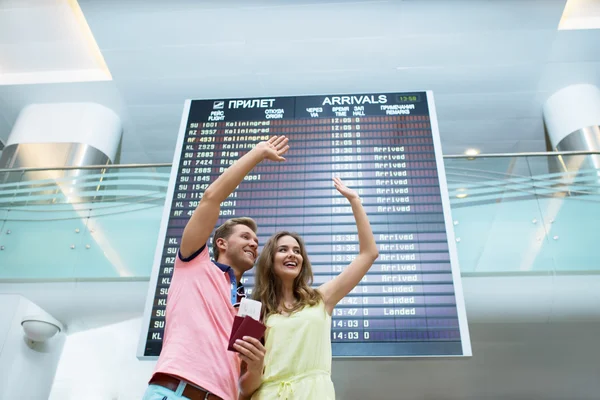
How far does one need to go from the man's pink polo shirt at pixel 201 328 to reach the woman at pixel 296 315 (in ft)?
0.51

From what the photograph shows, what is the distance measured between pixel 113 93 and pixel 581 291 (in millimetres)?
5525

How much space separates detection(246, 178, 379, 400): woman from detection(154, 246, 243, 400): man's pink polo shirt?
6.1 inches

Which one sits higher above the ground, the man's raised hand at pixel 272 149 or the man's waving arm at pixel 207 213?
the man's raised hand at pixel 272 149

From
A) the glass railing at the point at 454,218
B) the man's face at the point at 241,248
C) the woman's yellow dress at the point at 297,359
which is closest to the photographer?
the woman's yellow dress at the point at 297,359

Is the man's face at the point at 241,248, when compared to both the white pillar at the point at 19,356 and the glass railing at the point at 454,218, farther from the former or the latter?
the white pillar at the point at 19,356

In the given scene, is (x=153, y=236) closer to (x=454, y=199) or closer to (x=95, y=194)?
(x=95, y=194)

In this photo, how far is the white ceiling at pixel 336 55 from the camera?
5.41 m

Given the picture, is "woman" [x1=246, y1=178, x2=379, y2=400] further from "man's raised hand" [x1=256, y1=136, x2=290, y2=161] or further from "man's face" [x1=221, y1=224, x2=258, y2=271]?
"man's raised hand" [x1=256, y1=136, x2=290, y2=161]

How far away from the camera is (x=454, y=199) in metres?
4.47

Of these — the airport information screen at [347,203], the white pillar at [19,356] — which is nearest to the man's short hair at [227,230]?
the airport information screen at [347,203]

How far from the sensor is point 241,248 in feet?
7.23

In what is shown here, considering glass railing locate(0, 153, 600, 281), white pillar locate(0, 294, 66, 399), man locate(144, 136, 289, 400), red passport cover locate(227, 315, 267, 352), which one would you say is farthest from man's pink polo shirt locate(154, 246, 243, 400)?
white pillar locate(0, 294, 66, 399)

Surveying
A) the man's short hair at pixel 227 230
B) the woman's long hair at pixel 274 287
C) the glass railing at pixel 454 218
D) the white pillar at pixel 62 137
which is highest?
the white pillar at pixel 62 137

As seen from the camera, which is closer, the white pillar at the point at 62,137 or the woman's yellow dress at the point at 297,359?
the woman's yellow dress at the point at 297,359
